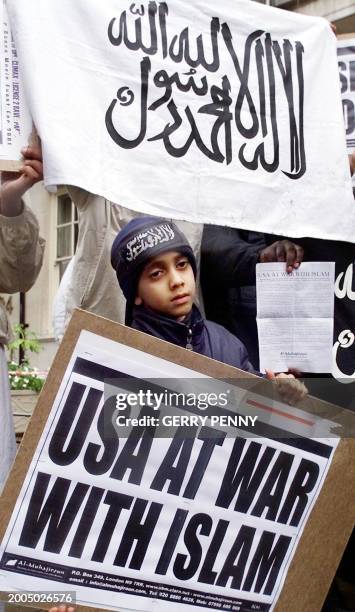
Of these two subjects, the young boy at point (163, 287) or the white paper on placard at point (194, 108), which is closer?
the white paper on placard at point (194, 108)

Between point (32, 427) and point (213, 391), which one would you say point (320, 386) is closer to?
point (213, 391)

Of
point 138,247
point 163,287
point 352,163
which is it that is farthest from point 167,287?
point 352,163

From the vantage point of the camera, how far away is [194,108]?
2746 mm

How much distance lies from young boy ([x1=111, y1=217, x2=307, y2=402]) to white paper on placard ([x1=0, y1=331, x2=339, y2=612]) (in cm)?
31

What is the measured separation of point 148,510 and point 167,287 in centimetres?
70

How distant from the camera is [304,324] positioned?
2.91 metres

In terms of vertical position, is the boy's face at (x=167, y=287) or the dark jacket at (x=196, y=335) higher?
the boy's face at (x=167, y=287)

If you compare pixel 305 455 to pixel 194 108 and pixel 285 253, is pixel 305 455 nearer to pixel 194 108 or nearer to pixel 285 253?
pixel 285 253

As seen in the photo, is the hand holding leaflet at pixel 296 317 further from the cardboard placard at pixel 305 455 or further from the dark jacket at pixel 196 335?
the cardboard placard at pixel 305 455

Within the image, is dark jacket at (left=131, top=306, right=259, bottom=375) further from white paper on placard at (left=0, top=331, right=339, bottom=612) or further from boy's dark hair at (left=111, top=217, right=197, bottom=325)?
white paper on placard at (left=0, top=331, right=339, bottom=612)

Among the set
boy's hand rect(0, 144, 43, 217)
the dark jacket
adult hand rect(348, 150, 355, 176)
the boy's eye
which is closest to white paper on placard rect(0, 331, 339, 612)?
the dark jacket

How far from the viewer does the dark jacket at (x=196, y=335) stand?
8.81ft

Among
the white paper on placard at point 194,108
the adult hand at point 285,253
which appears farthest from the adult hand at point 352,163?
the adult hand at point 285,253

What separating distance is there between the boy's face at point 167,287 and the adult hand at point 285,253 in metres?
0.41
